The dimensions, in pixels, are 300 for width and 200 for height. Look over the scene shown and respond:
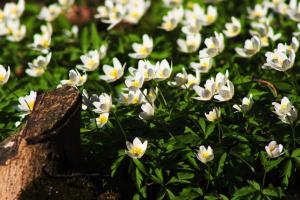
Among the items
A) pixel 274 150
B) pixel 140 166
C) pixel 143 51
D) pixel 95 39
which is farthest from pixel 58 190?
pixel 95 39

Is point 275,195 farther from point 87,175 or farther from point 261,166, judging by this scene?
point 87,175

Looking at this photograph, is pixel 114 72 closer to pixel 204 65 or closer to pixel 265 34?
pixel 204 65

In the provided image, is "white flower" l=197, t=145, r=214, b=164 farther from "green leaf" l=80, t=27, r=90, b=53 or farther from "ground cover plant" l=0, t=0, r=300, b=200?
"green leaf" l=80, t=27, r=90, b=53

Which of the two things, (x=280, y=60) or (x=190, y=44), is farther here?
(x=190, y=44)

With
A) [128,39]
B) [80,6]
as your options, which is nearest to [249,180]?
[128,39]

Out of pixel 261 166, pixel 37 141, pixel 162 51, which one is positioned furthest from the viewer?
pixel 162 51

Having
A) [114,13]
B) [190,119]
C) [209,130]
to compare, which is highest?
[209,130]

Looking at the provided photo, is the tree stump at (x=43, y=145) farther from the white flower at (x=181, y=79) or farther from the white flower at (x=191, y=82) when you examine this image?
the white flower at (x=191, y=82)
